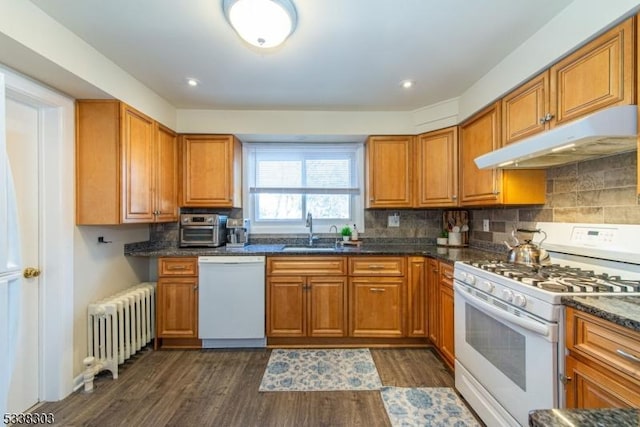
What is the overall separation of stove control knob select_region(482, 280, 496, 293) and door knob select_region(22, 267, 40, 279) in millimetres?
2915

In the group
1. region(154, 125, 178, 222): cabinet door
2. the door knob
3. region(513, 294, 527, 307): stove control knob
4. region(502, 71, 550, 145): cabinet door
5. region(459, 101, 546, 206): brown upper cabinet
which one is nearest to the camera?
region(513, 294, 527, 307): stove control knob

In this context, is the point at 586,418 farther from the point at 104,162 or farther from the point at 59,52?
the point at 104,162

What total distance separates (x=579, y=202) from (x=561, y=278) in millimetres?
677

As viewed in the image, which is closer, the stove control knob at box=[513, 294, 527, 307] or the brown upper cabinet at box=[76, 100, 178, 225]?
the stove control knob at box=[513, 294, 527, 307]

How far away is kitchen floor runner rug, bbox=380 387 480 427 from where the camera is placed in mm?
1753

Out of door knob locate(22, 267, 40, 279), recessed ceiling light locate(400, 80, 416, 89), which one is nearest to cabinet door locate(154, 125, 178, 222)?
door knob locate(22, 267, 40, 279)

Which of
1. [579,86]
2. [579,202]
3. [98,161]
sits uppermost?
[579,86]

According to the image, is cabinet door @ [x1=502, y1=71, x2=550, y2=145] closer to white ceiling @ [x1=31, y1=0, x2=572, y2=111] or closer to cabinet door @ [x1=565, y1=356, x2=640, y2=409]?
white ceiling @ [x1=31, y1=0, x2=572, y2=111]

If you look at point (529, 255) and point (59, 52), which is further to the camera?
point (529, 255)

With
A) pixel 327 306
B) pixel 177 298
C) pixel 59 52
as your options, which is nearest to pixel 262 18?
pixel 59 52

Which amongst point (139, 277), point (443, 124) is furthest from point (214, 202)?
point (443, 124)

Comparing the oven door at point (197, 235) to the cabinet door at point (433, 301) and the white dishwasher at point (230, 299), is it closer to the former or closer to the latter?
the white dishwasher at point (230, 299)

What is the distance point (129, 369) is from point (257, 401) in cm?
122

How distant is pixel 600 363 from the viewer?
1.06 metres
